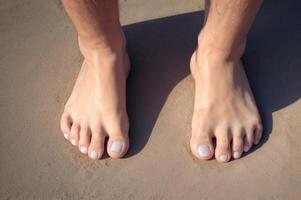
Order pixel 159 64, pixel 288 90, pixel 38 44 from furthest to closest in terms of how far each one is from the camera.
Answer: pixel 38 44, pixel 159 64, pixel 288 90

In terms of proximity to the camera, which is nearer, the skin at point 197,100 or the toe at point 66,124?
the skin at point 197,100

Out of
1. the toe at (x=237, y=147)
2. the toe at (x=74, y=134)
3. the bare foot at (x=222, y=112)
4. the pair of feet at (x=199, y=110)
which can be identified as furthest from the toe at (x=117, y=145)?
the toe at (x=237, y=147)

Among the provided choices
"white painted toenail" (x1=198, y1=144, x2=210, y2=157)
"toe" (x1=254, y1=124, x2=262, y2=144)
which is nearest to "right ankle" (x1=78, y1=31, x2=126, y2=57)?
"white painted toenail" (x1=198, y1=144, x2=210, y2=157)

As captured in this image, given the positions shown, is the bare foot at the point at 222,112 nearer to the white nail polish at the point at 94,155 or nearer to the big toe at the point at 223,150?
the big toe at the point at 223,150

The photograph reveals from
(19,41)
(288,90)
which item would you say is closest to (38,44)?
(19,41)

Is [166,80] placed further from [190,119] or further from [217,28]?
[217,28]

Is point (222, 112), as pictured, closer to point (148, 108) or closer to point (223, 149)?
point (223, 149)

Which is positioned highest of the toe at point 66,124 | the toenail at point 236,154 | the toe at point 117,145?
the toe at point 66,124
